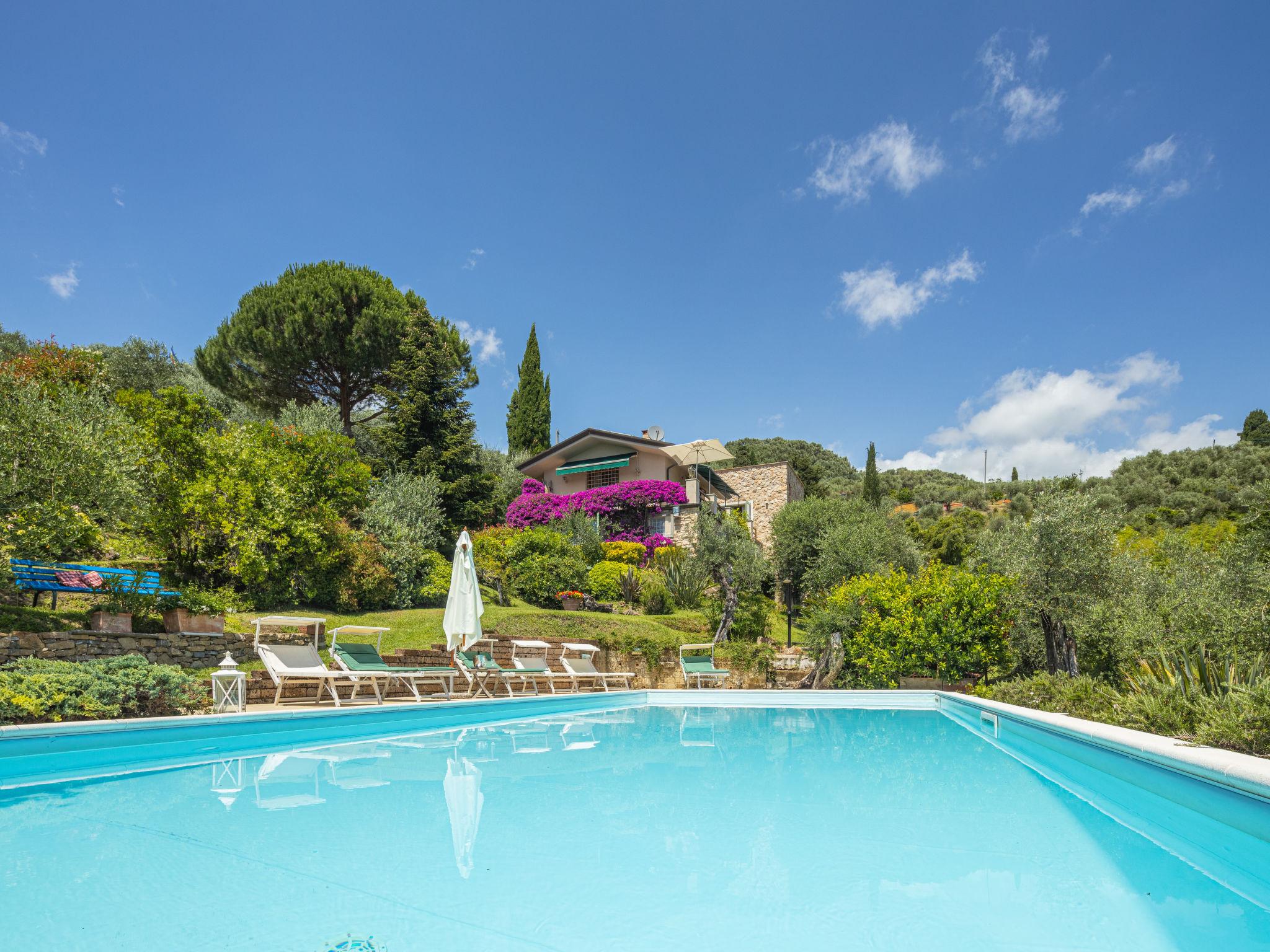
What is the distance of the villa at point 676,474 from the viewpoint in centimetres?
2716

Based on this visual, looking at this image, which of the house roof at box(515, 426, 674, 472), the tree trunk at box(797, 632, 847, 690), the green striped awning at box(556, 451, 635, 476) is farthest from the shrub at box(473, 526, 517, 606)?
the house roof at box(515, 426, 674, 472)

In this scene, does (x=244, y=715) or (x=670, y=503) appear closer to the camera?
(x=244, y=715)

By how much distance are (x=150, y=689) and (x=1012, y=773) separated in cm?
812

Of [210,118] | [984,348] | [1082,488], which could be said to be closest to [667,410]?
[984,348]

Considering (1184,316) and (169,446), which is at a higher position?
(1184,316)

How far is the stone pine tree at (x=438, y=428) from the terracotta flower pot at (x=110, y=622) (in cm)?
1063

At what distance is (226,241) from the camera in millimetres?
19312

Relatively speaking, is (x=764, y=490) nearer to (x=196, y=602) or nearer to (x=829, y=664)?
(x=829, y=664)

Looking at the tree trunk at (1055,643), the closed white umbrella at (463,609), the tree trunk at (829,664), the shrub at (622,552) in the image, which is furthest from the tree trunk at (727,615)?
the tree trunk at (1055,643)

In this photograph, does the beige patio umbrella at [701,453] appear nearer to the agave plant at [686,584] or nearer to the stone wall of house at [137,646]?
the agave plant at [686,584]

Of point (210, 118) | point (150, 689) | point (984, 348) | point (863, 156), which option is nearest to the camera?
point (150, 689)

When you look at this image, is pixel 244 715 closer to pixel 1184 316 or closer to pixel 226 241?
pixel 226 241

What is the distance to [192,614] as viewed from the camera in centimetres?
1066

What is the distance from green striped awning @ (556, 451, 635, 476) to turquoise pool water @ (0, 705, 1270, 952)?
2301 cm
